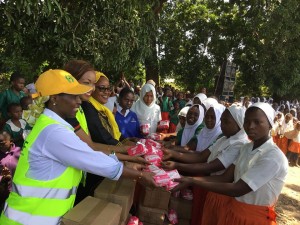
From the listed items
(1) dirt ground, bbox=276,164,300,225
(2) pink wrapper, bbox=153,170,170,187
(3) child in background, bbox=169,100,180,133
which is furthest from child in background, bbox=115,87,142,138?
(3) child in background, bbox=169,100,180,133

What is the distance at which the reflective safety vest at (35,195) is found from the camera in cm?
174

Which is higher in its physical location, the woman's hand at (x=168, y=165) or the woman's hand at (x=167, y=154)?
the woman's hand at (x=167, y=154)

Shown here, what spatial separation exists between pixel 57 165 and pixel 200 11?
52.4 feet

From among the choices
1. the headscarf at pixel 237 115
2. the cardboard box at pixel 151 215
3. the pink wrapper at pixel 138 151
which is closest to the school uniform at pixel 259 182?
the headscarf at pixel 237 115

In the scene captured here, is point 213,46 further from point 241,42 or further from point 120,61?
point 120,61

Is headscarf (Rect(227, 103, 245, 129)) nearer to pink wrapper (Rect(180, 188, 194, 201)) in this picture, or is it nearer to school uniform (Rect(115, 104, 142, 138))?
pink wrapper (Rect(180, 188, 194, 201))

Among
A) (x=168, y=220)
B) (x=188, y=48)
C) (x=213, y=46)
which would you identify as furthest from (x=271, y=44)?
(x=168, y=220)

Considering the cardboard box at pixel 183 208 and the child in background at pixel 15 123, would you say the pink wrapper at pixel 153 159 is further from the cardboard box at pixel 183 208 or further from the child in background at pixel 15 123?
the child in background at pixel 15 123

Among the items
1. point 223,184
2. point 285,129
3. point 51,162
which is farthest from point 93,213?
point 285,129

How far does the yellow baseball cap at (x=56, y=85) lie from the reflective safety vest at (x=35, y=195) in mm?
159

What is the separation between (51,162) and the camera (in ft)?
5.70

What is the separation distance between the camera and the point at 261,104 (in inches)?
101

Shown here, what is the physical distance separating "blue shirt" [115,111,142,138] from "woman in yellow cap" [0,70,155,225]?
2668mm

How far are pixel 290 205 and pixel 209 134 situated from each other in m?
3.74
